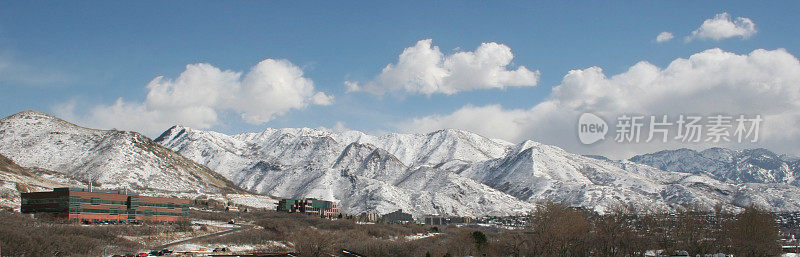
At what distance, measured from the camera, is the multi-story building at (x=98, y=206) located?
361 ft

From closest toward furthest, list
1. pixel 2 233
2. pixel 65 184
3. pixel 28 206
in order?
pixel 2 233, pixel 28 206, pixel 65 184

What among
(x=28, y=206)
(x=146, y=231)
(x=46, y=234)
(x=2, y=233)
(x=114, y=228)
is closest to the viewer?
(x=2, y=233)

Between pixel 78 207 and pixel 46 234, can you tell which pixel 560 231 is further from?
pixel 78 207

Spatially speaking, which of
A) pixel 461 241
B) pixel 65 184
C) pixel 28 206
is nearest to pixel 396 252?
pixel 461 241

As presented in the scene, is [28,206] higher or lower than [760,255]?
higher

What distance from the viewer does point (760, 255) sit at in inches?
4023

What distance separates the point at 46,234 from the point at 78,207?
39.3 m

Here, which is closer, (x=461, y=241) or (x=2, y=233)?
(x=2, y=233)

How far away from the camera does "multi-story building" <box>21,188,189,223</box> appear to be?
361 ft

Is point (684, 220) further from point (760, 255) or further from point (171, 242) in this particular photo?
point (171, 242)

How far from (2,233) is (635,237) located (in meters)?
98.6

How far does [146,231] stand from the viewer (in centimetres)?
10550

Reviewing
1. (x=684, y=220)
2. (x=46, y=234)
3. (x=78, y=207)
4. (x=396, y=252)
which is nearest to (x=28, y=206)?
(x=78, y=207)

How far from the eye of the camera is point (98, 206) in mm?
115750
